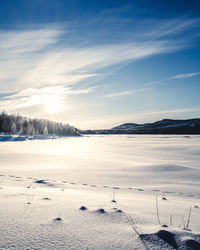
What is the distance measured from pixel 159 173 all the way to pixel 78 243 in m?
3.75

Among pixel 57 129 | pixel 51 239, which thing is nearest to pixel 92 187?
pixel 51 239

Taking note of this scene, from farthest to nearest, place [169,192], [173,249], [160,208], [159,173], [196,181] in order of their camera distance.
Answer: [159,173], [196,181], [169,192], [160,208], [173,249]

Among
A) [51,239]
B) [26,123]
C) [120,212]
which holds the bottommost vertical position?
[120,212]

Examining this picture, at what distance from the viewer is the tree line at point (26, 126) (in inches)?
1909

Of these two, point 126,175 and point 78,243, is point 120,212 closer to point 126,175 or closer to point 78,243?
point 78,243

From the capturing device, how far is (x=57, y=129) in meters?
68.1

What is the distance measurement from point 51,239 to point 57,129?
69391 mm

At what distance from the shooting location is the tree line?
48500mm

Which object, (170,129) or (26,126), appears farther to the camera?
(170,129)

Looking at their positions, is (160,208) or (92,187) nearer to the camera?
(160,208)

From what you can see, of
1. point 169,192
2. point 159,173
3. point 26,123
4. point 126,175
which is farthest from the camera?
point 26,123

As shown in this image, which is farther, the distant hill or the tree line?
the distant hill

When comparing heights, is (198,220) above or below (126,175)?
above

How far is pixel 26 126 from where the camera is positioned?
53969 mm
